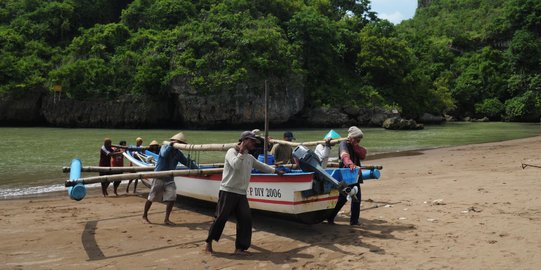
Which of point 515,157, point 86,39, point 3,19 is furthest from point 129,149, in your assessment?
point 3,19

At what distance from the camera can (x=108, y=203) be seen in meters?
9.75

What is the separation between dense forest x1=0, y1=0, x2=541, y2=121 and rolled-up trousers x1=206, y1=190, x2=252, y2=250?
37.2 meters

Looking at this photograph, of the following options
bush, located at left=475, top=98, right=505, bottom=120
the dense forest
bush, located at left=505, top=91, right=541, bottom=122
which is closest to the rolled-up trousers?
the dense forest

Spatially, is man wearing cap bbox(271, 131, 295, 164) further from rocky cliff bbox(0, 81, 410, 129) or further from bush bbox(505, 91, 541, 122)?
bush bbox(505, 91, 541, 122)

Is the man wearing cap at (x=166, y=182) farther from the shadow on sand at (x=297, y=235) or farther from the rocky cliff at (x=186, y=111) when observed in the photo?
the rocky cliff at (x=186, y=111)

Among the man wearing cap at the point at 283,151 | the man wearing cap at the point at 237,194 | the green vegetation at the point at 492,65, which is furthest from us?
the green vegetation at the point at 492,65

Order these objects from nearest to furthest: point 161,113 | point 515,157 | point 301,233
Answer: point 301,233, point 515,157, point 161,113

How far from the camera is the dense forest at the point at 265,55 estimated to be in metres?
44.5

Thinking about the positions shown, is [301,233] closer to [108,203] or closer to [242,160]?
[242,160]

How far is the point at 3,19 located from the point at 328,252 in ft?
226

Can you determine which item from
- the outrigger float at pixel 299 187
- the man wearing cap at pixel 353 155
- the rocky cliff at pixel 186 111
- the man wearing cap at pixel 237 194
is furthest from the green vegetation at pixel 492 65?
the man wearing cap at pixel 237 194

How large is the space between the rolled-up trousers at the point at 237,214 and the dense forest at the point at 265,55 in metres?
37.2

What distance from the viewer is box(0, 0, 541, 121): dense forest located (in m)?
44.5

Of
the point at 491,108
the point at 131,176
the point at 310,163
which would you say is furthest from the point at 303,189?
the point at 491,108
